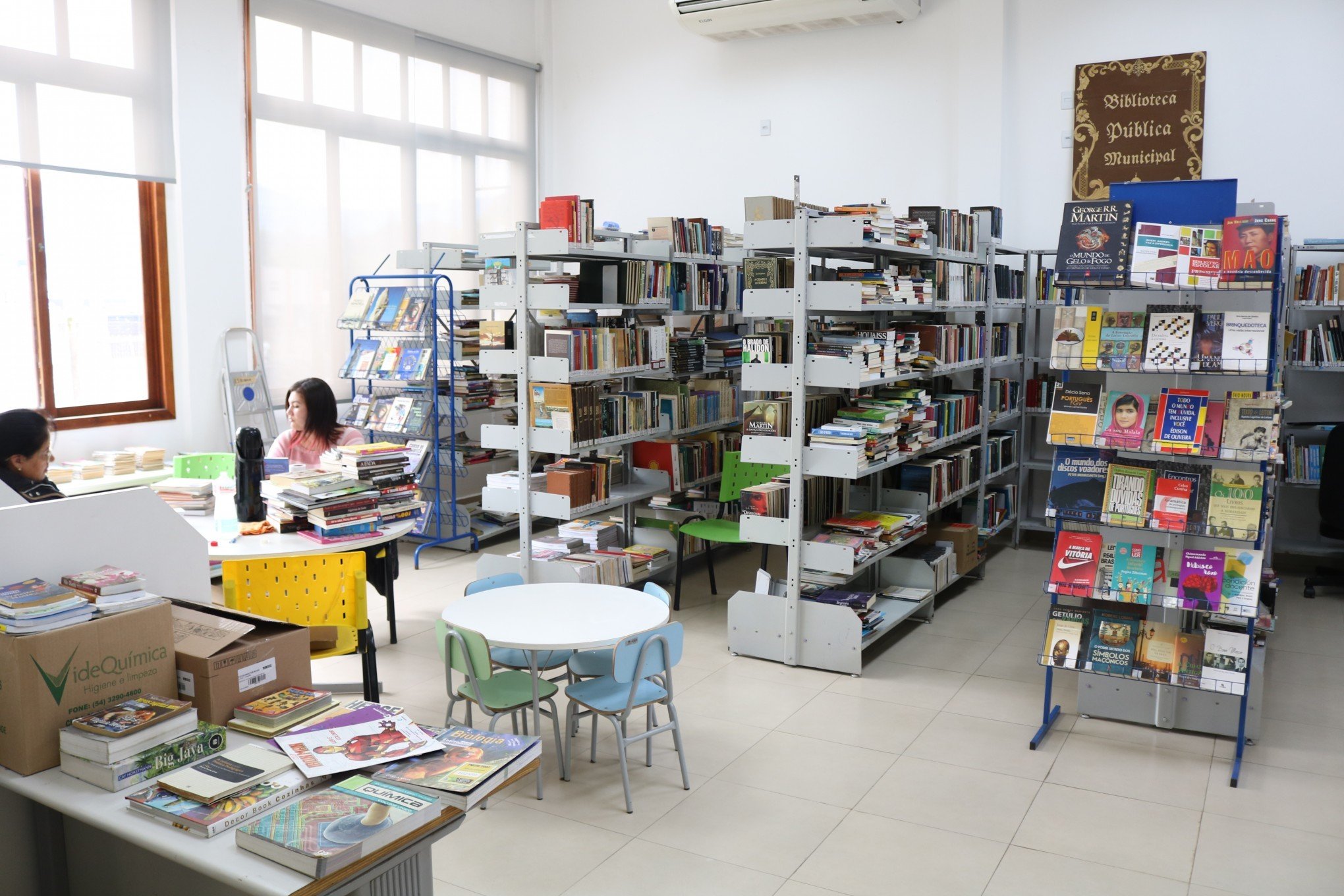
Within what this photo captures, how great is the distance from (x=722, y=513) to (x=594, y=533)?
83 centimetres

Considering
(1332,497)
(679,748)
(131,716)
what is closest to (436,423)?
(679,748)

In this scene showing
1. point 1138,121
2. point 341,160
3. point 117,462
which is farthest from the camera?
point 341,160

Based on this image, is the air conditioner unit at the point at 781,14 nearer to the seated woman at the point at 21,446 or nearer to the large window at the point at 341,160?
the large window at the point at 341,160

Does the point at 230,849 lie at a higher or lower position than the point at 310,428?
lower

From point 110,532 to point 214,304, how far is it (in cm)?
→ 441

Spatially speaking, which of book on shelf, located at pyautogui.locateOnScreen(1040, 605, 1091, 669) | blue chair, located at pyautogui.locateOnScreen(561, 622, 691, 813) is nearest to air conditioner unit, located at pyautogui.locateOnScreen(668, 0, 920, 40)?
book on shelf, located at pyautogui.locateOnScreen(1040, 605, 1091, 669)

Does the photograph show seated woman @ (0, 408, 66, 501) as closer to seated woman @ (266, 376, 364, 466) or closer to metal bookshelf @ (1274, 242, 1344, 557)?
seated woman @ (266, 376, 364, 466)

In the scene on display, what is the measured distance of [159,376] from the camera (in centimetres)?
639

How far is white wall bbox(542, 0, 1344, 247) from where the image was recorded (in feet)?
22.2

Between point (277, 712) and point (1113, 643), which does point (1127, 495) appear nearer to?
point (1113, 643)

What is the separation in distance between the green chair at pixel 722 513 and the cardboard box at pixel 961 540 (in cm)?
109

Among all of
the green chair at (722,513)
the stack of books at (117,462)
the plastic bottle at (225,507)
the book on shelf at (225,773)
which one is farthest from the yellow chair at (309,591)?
the stack of books at (117,462)

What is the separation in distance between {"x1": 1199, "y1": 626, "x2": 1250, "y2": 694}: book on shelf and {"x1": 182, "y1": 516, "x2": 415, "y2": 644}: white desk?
3217 mm

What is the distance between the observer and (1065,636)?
4.18 m
